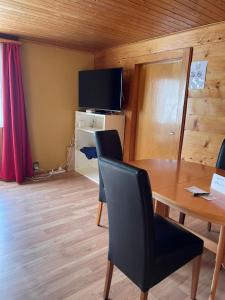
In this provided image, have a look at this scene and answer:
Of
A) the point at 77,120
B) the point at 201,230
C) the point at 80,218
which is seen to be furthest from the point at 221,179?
A: the point at 77,120

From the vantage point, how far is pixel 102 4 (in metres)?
2.17

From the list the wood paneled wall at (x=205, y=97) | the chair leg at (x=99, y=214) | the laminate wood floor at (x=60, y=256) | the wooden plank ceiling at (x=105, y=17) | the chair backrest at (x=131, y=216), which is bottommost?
the laminate wood floor at (x=60, y=256)

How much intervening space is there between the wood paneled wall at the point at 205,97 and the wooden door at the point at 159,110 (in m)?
0.17

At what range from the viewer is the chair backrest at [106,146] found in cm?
227

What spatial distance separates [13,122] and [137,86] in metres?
1.96

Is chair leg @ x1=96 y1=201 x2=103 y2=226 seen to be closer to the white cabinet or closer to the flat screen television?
the white cabinet

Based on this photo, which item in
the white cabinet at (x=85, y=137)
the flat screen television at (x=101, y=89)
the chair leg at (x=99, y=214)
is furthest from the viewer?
the white cabinet at (x=85, y=137)

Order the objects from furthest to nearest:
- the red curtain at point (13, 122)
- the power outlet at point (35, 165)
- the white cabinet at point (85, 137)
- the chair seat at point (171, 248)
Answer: the white cabinet at point (85, 137) < the power outlet at point (35, 165) < the red curtain at point (13, 122) < the chair seat at point (171, 248)

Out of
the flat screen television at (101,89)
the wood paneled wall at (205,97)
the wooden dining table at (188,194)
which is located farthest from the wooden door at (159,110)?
the wooden dining table at (188,194)

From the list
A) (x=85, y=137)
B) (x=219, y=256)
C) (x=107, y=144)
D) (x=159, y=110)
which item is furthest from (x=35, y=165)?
(x=219, y=256)

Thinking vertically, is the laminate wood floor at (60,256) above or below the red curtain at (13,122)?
below

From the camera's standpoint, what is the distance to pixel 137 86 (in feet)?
11.9

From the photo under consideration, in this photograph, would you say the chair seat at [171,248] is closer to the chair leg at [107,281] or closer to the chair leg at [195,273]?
the chair leg at [195,273]

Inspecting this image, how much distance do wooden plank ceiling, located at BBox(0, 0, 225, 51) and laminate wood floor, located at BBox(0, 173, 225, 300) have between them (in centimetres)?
219
